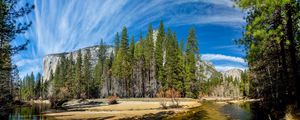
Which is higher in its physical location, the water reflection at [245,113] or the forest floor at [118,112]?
the forest floor at [118,112]

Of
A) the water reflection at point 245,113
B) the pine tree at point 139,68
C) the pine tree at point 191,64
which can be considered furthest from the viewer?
the pine tree at point 139,68

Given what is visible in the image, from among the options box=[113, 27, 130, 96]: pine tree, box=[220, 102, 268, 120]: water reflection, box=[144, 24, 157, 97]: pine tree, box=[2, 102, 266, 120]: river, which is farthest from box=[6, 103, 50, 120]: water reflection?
box=[113, 27, 130, 96]: pine tree

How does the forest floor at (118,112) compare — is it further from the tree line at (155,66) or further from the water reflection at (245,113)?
the tree line at (155,66)

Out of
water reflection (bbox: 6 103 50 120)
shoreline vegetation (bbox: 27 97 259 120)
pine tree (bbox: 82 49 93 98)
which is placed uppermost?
pine tree (bbox: 82 49 93 98)

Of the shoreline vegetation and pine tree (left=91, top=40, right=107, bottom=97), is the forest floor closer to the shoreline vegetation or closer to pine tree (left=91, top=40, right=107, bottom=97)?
the shoreline vegetation

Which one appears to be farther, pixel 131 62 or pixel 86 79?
pixel 86 79

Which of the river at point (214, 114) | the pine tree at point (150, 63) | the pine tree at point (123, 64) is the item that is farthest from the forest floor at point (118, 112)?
the pine tree at point (123, 64)

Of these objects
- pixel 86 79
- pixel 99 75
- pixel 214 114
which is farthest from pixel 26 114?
pixel 99 75

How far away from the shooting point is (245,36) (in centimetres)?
1792

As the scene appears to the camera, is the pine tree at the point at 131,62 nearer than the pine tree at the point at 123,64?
No

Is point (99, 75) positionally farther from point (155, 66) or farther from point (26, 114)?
point (26, 114)

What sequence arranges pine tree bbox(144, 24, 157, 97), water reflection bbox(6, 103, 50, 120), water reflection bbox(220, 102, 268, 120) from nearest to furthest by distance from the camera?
water reflection bbox(220, 102, 268, 120), water reflection bbox(6, 103, 50, 120), pine tree bbox(144, 24, 157, 97)

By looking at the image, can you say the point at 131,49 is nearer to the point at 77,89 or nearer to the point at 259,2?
the point at 77,89

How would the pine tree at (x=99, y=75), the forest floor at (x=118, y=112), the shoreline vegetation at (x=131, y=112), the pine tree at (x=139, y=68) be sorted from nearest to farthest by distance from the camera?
the shoreline vegetation at (x=131, y=112)
the forest floor at (x=118, y=112)
the pine tree at (x=139, y=68)
the pine tree at (x=99, y=75)
